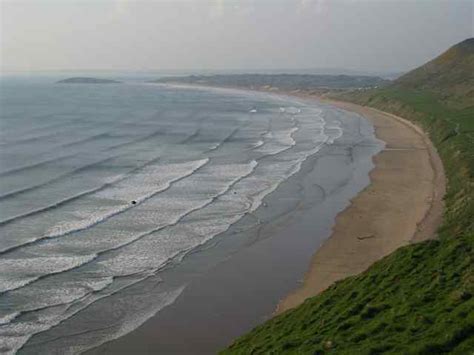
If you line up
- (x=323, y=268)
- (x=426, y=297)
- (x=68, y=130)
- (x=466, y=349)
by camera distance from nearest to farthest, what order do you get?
(x=466, y=349), (x=426, y=297), (x=323, y=268), (x=68, y=130)

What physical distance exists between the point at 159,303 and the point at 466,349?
35.0 ft

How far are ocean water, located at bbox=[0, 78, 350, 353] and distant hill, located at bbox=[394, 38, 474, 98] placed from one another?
28719mm

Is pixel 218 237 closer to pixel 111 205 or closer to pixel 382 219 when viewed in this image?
pixel 382 219

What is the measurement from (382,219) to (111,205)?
13221 mm

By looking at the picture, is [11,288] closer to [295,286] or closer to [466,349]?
[295,286]

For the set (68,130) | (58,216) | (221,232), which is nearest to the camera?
(221,232)

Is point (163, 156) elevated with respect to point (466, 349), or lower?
lower

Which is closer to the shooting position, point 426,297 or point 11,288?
point 426,297

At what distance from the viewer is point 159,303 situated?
20.0m

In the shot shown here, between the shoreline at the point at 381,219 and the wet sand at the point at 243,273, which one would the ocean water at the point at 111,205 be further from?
the shoreline at the point at 381,219

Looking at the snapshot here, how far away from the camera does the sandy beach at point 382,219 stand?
73.5 ft

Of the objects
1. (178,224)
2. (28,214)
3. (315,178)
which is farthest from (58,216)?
(315,178)

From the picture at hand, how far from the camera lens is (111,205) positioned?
1271 inches

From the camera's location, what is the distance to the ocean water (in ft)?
65.2
